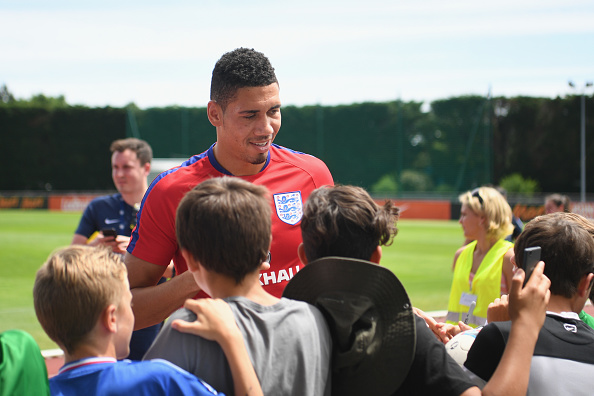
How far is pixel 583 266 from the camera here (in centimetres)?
249

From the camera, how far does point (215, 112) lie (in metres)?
3.27

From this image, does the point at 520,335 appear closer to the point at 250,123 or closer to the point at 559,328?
the point at 559,328

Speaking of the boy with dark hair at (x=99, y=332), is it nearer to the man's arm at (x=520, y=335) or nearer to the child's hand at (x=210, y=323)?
the child's hand at (x=210, y=323)

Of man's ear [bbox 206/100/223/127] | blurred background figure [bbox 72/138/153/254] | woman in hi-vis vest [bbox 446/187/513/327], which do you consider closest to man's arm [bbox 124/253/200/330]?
man's ear [bbox 206/100/223/127]

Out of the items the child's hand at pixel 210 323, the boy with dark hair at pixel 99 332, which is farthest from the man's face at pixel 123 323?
the child's hand at pixel 210 323

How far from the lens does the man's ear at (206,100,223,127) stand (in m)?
3.22

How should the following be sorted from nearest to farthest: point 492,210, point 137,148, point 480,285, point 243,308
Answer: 1. point 243,308
2. point 480,285
3. point 492,210
4. point 137,148

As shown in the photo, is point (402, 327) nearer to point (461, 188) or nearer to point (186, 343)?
point (186, 343)

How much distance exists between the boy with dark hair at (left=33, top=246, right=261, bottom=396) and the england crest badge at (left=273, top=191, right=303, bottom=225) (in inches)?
43.4

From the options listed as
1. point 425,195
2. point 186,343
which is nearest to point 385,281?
point 186,343

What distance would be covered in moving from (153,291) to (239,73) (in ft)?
3.61

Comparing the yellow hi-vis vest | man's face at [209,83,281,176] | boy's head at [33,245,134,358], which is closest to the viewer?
boy's head at [33,245,134,358]

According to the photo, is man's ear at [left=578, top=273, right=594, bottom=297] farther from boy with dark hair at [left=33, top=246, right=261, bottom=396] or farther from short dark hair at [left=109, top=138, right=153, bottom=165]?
short dark hair at [left=109, top=138, right=153, bottom=165]

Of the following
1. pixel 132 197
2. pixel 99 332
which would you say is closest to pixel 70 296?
pixel 99 332
